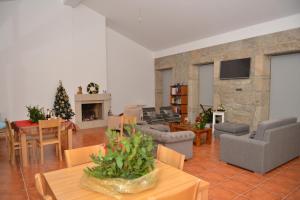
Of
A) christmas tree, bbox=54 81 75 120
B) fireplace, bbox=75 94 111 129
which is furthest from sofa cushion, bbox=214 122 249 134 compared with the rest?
christmas tree, bbox=54 81 75 120

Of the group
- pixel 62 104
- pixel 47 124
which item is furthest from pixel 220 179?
pixel 62 104

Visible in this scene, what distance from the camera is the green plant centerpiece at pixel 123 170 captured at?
1.41 meters

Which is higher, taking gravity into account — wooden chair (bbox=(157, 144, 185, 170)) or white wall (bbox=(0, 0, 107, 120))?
white wall (bbox=(0, 0, 107, 120))

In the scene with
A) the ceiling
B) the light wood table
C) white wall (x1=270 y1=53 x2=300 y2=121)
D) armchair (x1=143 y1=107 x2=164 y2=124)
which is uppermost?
the ceiling

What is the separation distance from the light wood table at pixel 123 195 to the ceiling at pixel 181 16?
471 cm

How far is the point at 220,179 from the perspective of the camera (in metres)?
3.33

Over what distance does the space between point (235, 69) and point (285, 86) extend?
137 centimetres

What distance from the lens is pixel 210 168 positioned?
379cm

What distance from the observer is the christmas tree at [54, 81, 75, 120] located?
6871 mm

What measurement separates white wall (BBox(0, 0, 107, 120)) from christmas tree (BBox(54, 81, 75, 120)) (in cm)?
34

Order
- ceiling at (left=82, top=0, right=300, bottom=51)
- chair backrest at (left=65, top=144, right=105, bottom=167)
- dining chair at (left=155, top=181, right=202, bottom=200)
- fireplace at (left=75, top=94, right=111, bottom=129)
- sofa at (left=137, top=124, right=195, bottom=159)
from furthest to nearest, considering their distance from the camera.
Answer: fireplace at (left=75, top=94, right=111, bottom=129), ceiling at (left=82, top=0, right=300, bottom=51), sofa at (left=137, top=124, right=195, bottom=159), chair backrest at (left=65, top=144, right=105, bottom=167), dining chair at (left=155, top=181, right=202, bottom=200)

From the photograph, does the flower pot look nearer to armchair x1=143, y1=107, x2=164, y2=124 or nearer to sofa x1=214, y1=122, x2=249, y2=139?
sofa x1=214, y1=122, x2=249, y2=139

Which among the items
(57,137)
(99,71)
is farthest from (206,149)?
(99,71)

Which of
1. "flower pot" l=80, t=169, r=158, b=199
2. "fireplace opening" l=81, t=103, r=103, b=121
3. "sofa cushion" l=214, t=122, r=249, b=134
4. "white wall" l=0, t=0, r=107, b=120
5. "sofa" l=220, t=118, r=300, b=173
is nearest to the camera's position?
"flower pot" l=80, t=169, r=158, b=199
